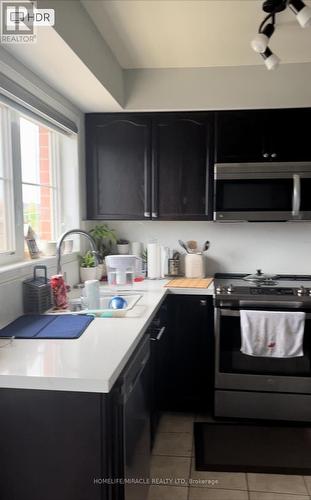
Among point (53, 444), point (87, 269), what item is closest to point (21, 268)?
point (87, 269)

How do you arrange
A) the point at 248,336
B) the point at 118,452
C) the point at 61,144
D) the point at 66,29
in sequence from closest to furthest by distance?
the point at 118,452 → the point at 66,29 → the point at 248,336 → the point at 61,144

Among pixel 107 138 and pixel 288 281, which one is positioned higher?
pixel 107 138

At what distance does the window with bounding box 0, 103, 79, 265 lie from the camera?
1975 millimetres

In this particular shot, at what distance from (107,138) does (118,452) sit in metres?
2.20

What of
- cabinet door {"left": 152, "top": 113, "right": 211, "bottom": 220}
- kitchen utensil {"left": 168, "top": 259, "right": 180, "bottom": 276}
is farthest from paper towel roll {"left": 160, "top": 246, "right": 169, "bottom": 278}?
cabinet door {"left": 152, "top": 113, "right": 211, "bottom": 220}

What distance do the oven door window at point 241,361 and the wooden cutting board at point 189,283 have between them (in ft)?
0.98

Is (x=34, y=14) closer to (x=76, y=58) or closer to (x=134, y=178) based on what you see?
(x=76, y=58)

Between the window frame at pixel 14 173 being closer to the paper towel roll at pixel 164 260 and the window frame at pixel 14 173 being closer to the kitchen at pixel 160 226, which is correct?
the kitchen at pixel 160 226

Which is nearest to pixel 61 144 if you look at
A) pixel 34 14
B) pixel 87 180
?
pixel 87 180

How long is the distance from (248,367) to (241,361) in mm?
57

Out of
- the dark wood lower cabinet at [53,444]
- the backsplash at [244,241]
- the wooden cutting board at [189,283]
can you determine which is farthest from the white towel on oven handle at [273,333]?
the dark wood lower cabinet at [53,444]

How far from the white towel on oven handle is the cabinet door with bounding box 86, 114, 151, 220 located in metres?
1.08

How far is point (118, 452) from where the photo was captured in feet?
4.11

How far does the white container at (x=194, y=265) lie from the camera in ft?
9.66
